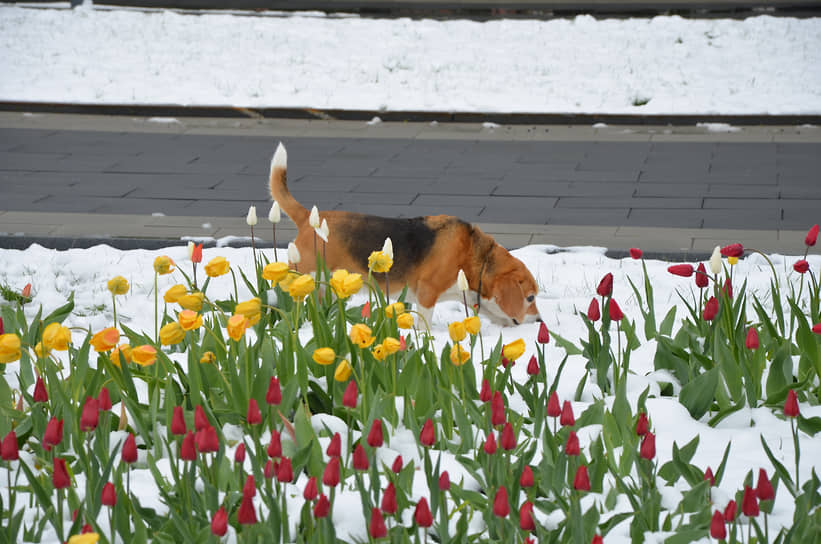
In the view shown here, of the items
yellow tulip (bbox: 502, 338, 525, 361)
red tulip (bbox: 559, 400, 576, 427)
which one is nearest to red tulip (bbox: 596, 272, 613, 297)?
yellow tulip (bbox: 502, 338, 525, 361)

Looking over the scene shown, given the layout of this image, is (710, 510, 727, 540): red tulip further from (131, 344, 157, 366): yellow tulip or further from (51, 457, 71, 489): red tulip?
(131, 344, 157, 366): yellow tulip

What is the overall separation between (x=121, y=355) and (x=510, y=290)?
79.4 inches

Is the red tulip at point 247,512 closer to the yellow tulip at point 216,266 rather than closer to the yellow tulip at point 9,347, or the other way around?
the yellow tulip at point 9,347

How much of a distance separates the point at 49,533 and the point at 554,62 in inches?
486

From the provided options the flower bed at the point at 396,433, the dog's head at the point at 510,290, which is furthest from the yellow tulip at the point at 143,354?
the dog's head at the point at 510,290

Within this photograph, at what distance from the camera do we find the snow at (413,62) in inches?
511

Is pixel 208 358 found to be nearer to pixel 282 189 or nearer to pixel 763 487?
pixel 282 189

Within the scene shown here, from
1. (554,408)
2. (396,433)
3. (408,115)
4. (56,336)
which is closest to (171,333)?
(56,336)

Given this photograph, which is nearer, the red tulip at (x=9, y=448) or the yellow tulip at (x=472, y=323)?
the red tulip at (x=9, y=448)

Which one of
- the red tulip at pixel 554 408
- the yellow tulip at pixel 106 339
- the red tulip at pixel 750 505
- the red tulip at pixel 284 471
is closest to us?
the red tulip at pixel 750 505

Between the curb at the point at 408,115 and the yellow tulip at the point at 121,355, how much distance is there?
919 centimetres

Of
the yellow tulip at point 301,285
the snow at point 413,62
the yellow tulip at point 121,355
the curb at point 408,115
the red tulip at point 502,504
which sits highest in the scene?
the yellow tulip at point 301,285

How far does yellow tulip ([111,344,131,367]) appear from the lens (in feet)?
11.5

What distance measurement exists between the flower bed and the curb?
7684 millimetres
